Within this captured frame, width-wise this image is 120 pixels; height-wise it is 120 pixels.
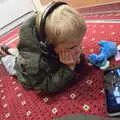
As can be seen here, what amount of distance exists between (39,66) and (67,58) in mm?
96

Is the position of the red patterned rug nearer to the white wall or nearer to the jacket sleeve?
the jacket sleeve

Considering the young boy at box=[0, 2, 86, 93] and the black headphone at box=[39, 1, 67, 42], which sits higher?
the black headphone at box=[39, 1, 67, 42]

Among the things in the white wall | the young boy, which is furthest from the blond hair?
the white wall

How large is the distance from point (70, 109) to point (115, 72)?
19 cm

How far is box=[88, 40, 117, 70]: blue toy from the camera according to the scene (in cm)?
107

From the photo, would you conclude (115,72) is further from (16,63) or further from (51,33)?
(16,63)

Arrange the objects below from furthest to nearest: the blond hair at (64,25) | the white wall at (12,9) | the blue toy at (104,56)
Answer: the white wall at (12,9)
the blue toy at (104,56)
the blond hair at (64,25)

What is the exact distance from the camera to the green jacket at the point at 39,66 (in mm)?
1006

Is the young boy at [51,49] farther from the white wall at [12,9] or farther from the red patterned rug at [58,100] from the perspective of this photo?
the white wall at [12,9]

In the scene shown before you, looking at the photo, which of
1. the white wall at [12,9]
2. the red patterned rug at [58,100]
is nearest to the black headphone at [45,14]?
the red patterned rug at [58,100]

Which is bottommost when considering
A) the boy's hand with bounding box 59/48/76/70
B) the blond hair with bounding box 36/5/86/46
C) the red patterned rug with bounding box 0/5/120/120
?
the red patterned rug with bounding box 0/5/120/120

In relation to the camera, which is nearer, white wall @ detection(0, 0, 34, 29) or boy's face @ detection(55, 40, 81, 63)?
boy's face @ detection(55, 40, 81, 63)

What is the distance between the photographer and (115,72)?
990 millimetres

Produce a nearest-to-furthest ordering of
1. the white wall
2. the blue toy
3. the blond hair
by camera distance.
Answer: the blond hair, the blue toy, the white wall
